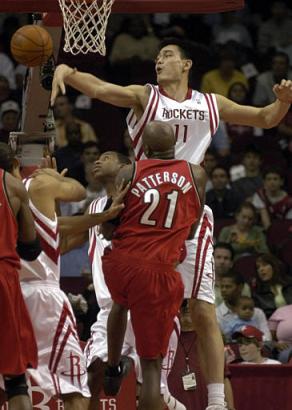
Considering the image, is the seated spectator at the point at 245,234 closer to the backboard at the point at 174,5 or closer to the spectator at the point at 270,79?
the spectator at the point at 270,79

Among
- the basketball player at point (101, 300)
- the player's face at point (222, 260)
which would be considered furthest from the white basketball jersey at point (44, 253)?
the player's face at point (222, 260)

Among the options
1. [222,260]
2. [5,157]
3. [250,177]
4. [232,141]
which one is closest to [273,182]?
[250,177]

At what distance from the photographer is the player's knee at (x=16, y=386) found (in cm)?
855

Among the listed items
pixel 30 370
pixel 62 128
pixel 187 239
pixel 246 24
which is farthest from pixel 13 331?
pixel 246 24

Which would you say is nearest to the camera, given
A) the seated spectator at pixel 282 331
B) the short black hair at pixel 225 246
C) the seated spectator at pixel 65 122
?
the seated spectator at pixel 282 331

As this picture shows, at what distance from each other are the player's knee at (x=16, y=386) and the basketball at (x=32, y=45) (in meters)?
2.36

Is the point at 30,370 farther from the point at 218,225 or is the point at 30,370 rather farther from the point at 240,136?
the point at 240,136

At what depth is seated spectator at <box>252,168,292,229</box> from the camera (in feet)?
51.7

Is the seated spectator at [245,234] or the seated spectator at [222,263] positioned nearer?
the seated spectator at [222,263]

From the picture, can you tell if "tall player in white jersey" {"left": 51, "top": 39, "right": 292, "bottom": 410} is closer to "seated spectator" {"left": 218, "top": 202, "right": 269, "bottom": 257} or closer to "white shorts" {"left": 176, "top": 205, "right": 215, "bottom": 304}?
"white shorts" {"left": 176, "top": 205, "right": 215, "bottom": 304}

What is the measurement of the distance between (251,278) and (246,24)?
5539mm

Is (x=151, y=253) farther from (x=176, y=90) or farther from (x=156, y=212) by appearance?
(x=176, y=90)

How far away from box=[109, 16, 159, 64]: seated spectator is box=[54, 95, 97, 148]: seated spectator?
1.51 m

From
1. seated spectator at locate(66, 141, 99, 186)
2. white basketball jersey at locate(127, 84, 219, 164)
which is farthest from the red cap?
seated spectator at locate(66, 141, 99, 186)
